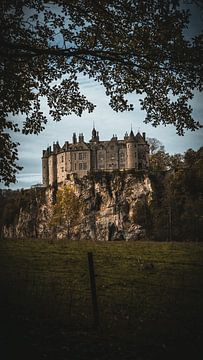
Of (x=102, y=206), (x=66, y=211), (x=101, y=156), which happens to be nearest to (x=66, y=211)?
(x=66, y=211)

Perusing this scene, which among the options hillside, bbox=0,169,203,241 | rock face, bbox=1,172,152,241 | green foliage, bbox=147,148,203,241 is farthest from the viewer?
rock face, bbox=1,172,152,241

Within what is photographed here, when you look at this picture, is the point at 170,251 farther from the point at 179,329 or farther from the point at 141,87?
the point at 179,329

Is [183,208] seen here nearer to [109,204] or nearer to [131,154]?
[109,204]

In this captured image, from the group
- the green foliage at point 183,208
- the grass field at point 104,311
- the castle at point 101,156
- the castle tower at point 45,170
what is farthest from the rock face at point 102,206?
the grass field at point 104,311

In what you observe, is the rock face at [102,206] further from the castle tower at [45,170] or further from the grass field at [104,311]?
the grass field at [104,311]

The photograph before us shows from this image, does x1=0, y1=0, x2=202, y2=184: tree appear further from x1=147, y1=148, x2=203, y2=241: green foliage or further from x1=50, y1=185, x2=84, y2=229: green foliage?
x1=50, y1=185, x2=84, y2=229: green foliage

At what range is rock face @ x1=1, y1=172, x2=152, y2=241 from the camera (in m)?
66.8

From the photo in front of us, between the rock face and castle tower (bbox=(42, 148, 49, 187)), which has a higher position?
castle tower (bbox=(42, 148, 49, 187))

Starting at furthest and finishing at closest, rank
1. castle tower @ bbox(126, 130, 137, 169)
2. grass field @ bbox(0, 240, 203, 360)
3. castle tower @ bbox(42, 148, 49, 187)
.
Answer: castle tower @ bbox(42, 148, 49, 187) < castle tower @ bbox(126, 130, 137, 169) < grass field @ bbox(0, 240, 203, 360)

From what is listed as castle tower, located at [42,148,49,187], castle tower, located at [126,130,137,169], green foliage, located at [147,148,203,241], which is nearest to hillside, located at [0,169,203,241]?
green foliage, located at [147,148,203,241]

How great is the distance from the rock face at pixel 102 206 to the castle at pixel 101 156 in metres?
10.6

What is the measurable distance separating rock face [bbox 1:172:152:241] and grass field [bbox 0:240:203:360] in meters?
50.4

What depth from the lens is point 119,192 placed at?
2847 inches

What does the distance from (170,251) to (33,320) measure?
10.7 m
